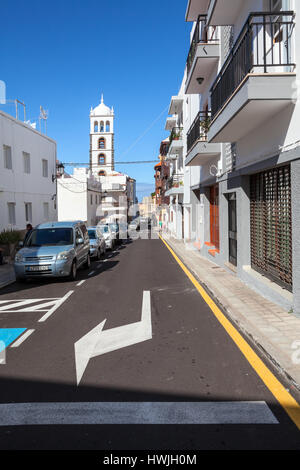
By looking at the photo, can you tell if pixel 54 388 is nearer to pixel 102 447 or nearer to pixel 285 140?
pixel 102 447

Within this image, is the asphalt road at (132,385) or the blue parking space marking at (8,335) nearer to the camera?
the asphalt road at (132,385)

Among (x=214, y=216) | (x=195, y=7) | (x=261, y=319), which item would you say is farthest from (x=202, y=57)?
(x=261, y=319)

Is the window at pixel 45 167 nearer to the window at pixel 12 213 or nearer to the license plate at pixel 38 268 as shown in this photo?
the window at pixel 12 213

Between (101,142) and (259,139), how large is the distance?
199ft

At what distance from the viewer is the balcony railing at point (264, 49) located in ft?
21.2

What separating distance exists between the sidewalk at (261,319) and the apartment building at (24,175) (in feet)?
40.5

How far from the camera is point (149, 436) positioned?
Answer: 3.02 m

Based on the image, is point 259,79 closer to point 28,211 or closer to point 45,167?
point 28,211

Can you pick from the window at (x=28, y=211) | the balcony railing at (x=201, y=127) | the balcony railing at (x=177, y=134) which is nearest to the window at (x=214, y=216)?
the balcony railing at (x=201, y=127)

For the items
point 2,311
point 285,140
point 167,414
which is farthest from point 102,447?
point 285,140

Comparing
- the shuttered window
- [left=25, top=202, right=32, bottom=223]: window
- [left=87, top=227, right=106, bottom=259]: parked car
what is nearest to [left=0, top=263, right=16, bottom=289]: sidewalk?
[left=87, top=227, right=106, bottom=259]: parked car

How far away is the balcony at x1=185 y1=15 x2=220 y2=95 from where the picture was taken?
1251 centimetres

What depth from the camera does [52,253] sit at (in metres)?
10.7

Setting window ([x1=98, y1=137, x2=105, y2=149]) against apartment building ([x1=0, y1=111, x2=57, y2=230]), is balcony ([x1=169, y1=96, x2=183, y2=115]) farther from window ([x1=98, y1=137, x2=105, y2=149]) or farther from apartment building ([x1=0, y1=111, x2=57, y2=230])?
window ([x1=98, y1=137, x2=105, y2=149])
